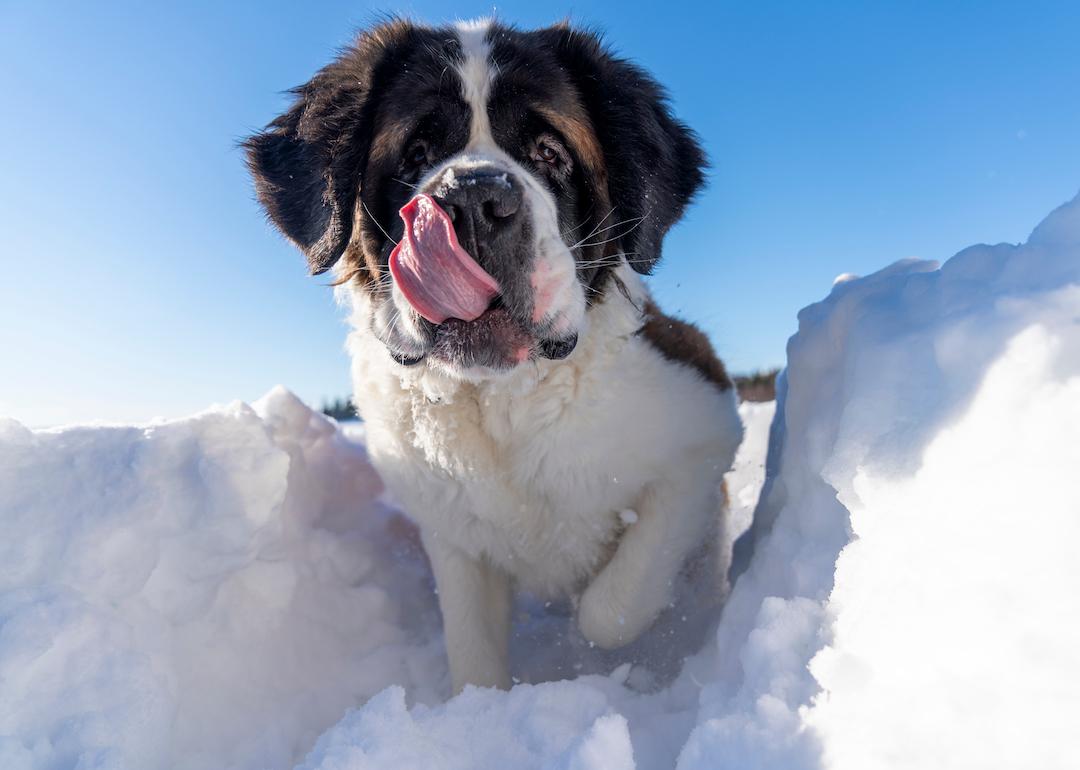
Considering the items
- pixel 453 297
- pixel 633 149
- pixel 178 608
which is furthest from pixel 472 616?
pixel 633 149

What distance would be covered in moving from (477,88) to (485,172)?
0.49m

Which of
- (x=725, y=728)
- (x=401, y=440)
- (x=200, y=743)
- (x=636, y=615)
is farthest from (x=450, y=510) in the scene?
(x=725, y=728)

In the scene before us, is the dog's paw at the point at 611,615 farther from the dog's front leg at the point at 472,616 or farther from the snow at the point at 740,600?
the dog's front leg at the point at 472,616

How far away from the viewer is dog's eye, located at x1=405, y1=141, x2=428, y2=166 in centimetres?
187

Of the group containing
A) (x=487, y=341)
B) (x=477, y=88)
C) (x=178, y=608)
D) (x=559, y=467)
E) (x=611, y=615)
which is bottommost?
(x=178, y=608)

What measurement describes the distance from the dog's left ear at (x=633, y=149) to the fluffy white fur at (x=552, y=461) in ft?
0.44

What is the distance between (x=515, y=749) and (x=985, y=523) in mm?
849

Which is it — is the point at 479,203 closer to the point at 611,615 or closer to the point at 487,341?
the point at 487,341

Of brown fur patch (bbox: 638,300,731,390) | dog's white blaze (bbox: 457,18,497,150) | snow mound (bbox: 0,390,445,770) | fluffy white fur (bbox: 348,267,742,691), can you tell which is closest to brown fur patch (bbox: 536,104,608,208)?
dog's white blaze (bbox: 457,18,497,150)

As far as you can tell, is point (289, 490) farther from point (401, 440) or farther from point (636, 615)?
point (636, 615)

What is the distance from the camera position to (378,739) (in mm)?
1167

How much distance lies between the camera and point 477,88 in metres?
1.84

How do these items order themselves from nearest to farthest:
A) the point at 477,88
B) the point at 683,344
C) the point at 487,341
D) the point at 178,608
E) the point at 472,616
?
the point at 487,341
the point at 178,608
the point at 477,88
the point at 472,616
the point at 683,344

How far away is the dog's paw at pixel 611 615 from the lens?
1.96 meters
